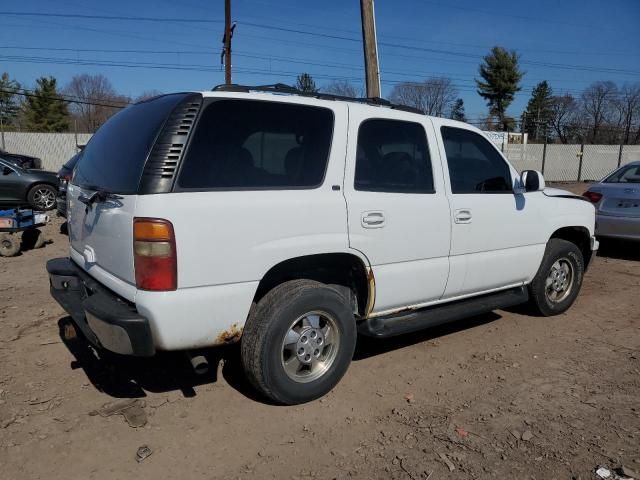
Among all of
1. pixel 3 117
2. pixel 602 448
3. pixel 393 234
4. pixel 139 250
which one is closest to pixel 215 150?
pixel 139 250

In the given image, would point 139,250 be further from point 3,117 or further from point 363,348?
point 3,117

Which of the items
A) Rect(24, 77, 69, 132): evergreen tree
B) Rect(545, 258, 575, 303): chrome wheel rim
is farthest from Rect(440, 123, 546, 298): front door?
Rect(24, 77, 69, 132): evergreen tree

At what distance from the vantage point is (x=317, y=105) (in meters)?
3.52

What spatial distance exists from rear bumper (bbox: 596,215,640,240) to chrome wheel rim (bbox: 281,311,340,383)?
632 cm

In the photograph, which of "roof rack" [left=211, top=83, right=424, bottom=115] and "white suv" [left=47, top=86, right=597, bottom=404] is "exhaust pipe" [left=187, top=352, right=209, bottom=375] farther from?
"roof rack" [left=211, top=83, right=424, bottom=115]

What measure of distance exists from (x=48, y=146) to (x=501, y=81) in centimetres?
4814

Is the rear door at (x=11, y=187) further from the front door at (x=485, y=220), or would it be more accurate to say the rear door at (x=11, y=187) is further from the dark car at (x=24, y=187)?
the front door at (x=485, y=220)

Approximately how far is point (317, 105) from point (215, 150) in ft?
2.76

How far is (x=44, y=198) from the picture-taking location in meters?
13.1

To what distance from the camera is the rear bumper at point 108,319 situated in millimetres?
2838

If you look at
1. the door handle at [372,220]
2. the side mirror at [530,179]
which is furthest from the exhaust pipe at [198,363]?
the side mirror at [530,179]

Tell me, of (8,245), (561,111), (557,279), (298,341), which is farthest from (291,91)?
(561,111)

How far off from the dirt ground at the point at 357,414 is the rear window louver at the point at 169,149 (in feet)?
4.92

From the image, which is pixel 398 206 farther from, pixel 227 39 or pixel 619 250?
pixel 227 39
